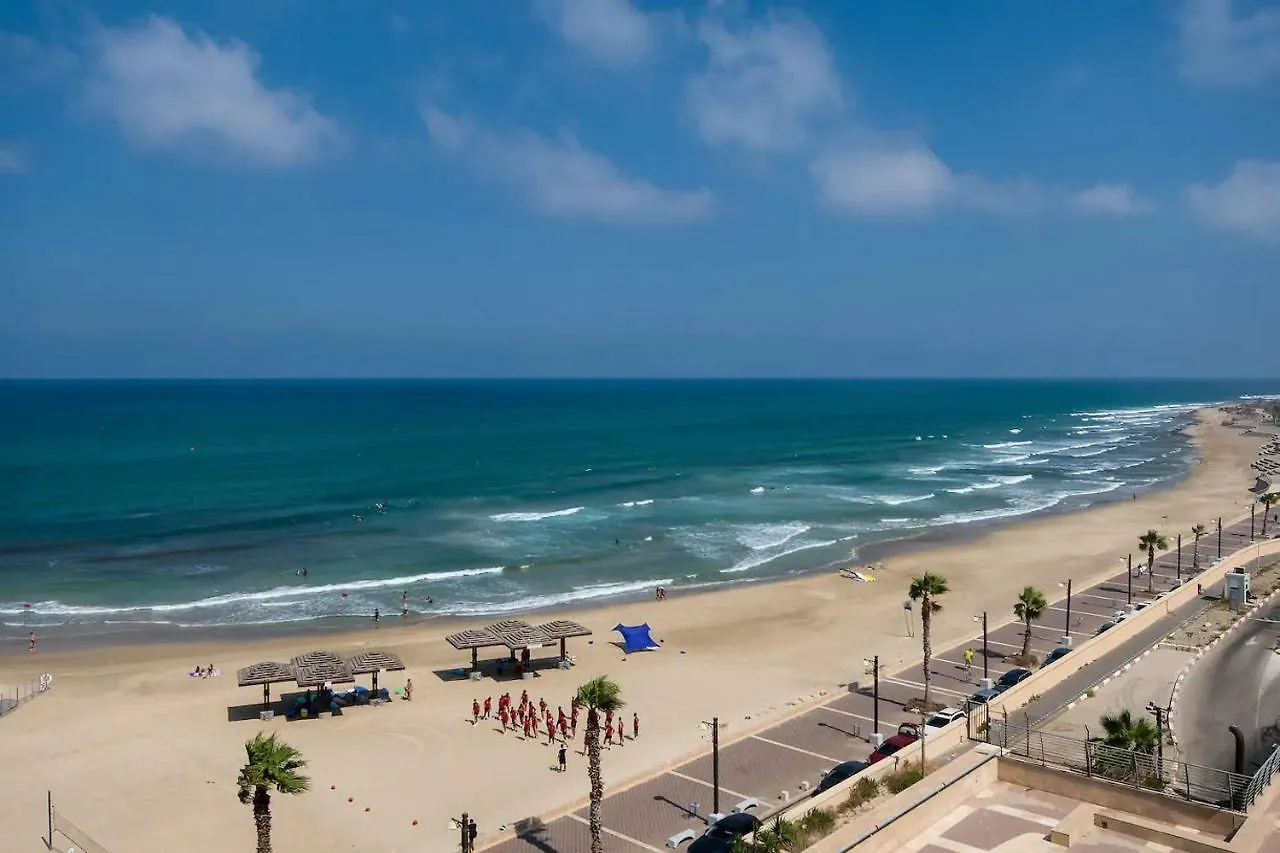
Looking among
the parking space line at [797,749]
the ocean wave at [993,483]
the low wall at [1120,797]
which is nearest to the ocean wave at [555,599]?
→ the parking space line at [797,749]

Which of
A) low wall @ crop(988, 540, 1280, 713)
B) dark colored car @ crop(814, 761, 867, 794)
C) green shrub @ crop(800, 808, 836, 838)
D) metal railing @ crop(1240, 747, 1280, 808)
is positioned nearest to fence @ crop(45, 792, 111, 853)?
green shrub @ crop(800, 808, 836, 838)

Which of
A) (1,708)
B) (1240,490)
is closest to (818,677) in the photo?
(1,708)

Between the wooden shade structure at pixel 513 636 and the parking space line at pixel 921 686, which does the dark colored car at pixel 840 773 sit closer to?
the parking space line at pixel 921 686

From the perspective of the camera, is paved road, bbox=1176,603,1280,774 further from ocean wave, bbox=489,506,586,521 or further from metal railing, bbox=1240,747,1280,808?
ocean wave, bbox=489,506,586,521

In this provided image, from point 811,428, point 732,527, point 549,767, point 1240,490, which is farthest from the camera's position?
point 811,428

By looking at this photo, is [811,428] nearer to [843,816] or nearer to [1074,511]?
[1074,511]
